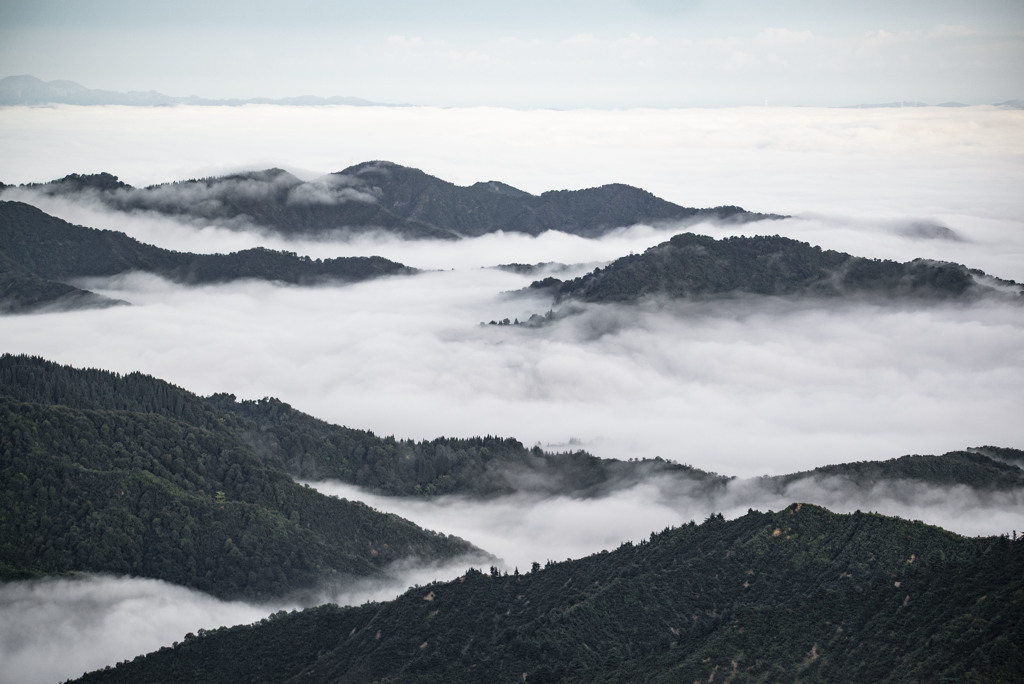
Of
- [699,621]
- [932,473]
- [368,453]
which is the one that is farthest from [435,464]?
[699,621]

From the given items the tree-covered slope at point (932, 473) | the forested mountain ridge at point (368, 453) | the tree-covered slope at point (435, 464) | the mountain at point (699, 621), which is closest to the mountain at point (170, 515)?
the forested mountain ridge at point (368, 453)

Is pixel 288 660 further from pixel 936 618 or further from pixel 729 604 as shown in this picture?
pixel 936 618

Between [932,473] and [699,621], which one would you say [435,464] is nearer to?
[932,473]

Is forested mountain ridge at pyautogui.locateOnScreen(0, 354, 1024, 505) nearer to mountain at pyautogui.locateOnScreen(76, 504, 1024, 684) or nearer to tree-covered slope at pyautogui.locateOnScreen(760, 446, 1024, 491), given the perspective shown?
tree-covered slope at pyautogui.locateOnScreen(760, 446, 1024, 491)

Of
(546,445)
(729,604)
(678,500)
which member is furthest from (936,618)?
(546,445)

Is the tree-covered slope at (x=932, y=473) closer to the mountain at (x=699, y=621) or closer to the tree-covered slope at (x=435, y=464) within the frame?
the tree-covered slope at (x=435, y=464)
